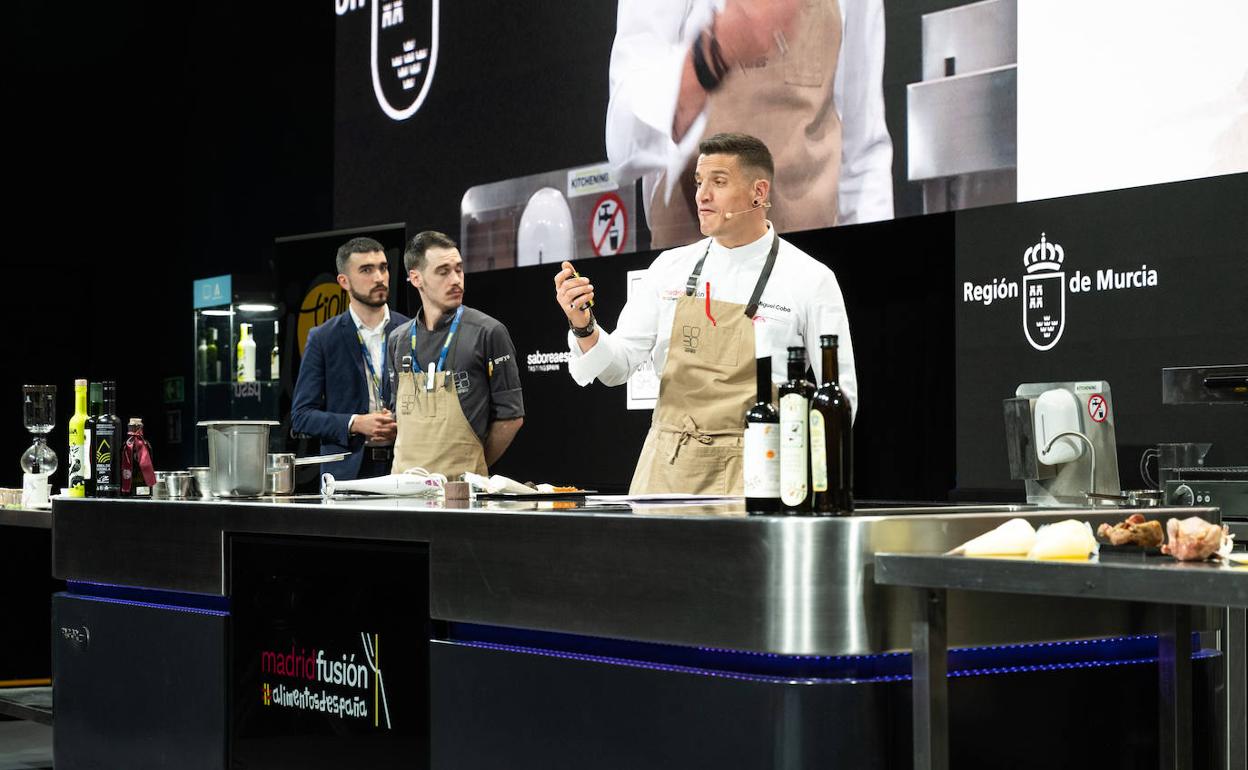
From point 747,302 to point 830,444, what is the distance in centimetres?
189

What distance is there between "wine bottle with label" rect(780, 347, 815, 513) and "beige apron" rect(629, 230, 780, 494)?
1.67 m

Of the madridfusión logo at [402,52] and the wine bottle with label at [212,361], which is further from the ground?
the madridfusión logo at [402,52]

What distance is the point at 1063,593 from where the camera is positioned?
174 cm

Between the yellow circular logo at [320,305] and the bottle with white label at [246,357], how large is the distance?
82cm

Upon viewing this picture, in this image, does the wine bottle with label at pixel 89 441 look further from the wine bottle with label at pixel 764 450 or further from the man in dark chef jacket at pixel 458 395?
the wine bottle with label at pixel 764 450

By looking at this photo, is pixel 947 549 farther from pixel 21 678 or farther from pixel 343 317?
pixel 21 678

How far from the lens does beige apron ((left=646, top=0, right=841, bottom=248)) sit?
4.61 metres

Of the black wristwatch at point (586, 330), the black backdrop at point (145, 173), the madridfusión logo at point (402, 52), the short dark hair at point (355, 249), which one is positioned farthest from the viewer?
the black backdrop at point (145, 173)

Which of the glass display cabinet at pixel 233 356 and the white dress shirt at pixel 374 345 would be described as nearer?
the white dress shirt at pixel 374 345

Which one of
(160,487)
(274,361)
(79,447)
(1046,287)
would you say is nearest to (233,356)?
(274,361)

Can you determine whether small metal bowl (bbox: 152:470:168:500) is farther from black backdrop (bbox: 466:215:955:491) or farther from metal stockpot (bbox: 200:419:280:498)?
black backdrop (bbox: 466:215:955:491)

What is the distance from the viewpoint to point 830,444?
2.04 m

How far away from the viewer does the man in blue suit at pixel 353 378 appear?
538 centimetres

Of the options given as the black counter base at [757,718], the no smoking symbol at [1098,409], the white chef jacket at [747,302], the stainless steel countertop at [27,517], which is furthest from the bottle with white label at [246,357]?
the black counter base at [757,718]
